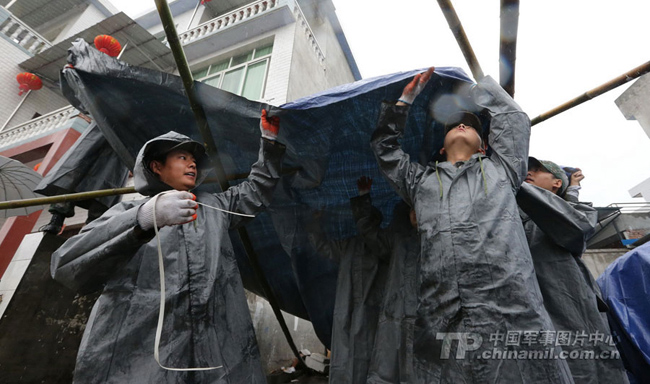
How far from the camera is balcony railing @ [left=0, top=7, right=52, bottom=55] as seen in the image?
34.8 feet

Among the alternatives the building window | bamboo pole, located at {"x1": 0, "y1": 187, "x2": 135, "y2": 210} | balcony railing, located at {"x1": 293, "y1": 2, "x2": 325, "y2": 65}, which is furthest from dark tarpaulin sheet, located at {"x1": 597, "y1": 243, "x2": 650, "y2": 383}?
balcony railing, located at {"x1": 293, "y1": 2, "x2": 325, "y2": 65}

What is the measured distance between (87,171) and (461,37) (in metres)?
3.83

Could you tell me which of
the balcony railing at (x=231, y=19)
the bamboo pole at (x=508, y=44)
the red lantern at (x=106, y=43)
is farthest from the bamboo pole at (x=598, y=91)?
the red lantern at (x=106, y=43)

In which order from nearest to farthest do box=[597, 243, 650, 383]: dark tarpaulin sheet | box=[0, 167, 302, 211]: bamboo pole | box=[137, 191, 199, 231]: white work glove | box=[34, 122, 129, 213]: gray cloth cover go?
box=[137, 191, 199, 231]: white work glove < box=[597, 243, 650, 383]: dark tarpaulin sheet < box=[0, 167, 302, 211]: bamboo pole < box=[34, 122, 129, 213]: gray cloth cover

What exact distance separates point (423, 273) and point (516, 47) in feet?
5.04

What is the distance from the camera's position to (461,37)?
194 cm

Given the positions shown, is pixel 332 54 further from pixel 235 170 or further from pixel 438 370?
pixel 438 370

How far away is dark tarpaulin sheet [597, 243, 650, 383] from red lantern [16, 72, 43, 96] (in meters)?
16.4

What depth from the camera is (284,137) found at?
7.82 feet

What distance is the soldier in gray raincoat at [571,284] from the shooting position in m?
1.85

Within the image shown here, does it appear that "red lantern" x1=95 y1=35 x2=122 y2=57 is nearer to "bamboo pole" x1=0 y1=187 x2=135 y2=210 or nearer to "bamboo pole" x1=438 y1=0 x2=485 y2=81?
"bamboo pole" x1=0 y1=187 x2=135 y2=210

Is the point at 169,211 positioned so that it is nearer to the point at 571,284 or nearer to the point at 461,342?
the point at 461,342

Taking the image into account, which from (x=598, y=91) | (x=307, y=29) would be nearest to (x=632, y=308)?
(x=598, y=91)

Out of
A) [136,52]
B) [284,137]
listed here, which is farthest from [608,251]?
[136,52]
